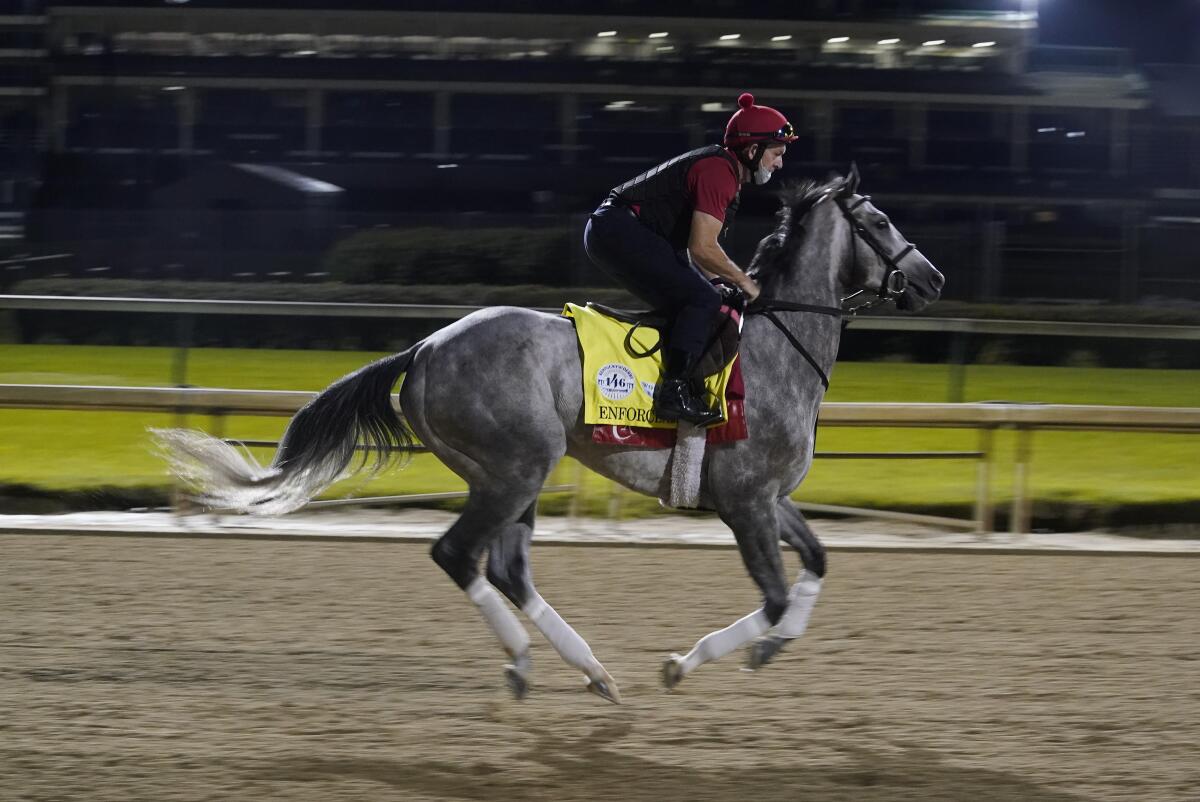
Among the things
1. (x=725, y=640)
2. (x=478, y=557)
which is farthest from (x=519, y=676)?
(x=725, y=640)

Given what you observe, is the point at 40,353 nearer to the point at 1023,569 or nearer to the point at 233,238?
the point at 233,238

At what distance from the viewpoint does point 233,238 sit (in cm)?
1659

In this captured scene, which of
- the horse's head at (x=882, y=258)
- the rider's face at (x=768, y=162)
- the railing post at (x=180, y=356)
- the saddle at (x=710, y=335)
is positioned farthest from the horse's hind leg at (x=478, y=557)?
the railing post at (x=180, y=356)

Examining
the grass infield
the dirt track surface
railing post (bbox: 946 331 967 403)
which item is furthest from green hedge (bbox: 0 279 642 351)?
the dirt track surface

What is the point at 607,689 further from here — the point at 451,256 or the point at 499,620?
the point at 451,256

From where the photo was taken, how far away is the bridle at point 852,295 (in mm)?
5309

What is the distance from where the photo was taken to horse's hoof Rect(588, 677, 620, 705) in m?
4.88

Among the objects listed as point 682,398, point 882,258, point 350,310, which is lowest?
point 350,310

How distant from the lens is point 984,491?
867cm

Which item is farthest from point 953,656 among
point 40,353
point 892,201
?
point 892,201

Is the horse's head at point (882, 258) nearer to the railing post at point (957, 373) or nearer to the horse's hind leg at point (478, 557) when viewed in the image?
the horse's hind leg at point (478, 557)

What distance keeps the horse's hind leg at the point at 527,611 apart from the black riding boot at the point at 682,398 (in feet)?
2.18

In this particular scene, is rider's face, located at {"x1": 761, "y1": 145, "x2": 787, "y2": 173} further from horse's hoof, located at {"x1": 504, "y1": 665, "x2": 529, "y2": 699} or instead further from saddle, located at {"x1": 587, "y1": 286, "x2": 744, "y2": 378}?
horse's hoof, located at {"x1": 504, "y1": 665, "x2": 529, "y2": 699}

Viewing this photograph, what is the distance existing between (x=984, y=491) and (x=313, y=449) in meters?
4.76
